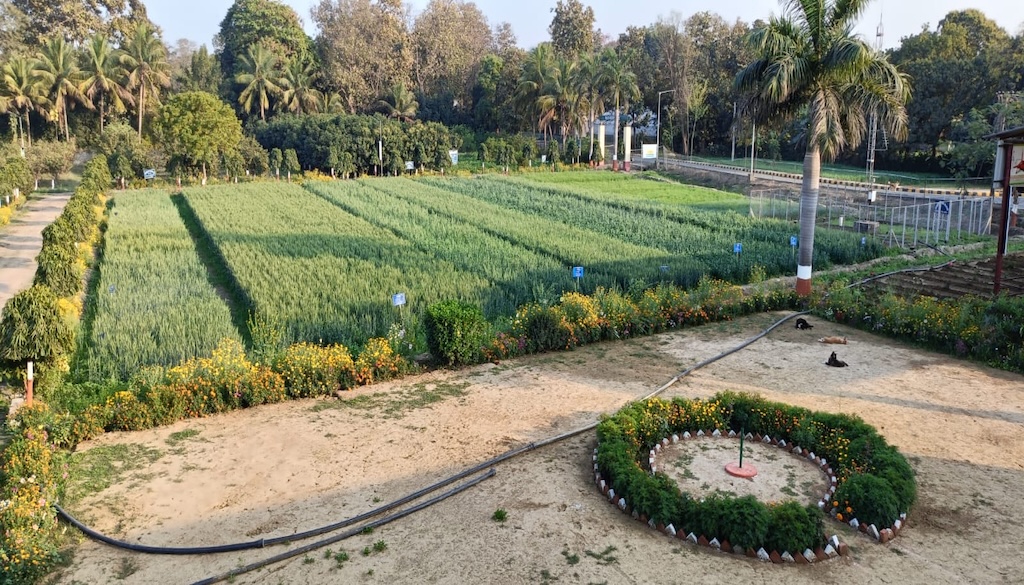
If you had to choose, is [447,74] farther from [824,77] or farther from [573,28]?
[824,77]

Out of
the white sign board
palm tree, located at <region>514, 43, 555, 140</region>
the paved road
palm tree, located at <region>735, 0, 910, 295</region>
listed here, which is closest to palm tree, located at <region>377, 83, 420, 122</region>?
palm tree, located at <region>514, 43, 555, 140</region>

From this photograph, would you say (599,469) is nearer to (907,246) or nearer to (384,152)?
(907,246)

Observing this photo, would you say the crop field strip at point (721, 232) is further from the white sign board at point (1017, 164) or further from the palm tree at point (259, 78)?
the palm tree at point (259, 78)

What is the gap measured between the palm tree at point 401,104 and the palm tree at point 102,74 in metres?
19.6

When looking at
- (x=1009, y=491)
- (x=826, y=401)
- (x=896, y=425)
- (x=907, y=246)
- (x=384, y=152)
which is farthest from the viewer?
(x=384, y=152)

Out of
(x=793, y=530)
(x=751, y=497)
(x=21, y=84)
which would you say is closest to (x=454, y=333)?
(x=751, y=497)

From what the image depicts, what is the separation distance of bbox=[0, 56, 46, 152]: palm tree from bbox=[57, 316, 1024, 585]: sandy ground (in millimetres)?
49491

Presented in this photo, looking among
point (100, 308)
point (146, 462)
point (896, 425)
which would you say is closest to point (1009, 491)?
point (896, 425)

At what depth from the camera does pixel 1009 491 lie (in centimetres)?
887

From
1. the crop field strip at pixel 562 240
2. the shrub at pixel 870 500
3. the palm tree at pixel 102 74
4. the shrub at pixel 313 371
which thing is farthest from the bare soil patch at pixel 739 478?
the palm tree at pixel 102 74

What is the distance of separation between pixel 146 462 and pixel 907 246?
2325 centimetres

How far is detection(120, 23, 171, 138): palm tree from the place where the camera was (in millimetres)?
54000

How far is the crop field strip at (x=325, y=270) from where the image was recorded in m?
15.5

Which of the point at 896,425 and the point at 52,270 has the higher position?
the point at 52,270
